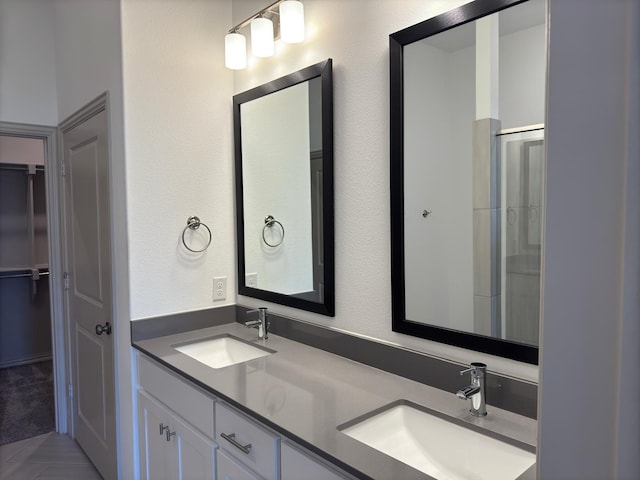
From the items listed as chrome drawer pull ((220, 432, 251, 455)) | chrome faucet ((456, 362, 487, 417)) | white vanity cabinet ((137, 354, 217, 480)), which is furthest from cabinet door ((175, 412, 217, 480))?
chrome faucet ((456, 362, 487, 417))

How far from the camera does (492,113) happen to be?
4.26 feet

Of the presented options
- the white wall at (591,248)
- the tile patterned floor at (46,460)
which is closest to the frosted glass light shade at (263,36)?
the white wall at (591,248)

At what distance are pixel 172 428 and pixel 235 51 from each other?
1.63 metres

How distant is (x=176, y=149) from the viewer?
2127 mm

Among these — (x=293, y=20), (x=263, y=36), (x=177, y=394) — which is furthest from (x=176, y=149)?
(x=177, y=394)

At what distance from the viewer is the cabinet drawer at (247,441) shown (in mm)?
1244

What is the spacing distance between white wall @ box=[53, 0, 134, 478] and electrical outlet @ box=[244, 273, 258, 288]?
0.55 m

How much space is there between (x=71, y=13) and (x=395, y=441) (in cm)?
267

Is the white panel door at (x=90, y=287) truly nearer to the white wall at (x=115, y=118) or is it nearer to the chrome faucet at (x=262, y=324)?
the white wall at (x=115, y=118)

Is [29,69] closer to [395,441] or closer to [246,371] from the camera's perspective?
[246,371]

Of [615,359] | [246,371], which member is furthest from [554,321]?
[246,371]

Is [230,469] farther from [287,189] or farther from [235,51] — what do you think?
[235,51]

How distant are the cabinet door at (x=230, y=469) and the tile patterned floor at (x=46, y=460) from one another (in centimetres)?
145

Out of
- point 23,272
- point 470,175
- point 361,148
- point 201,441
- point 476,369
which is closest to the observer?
point 476,369
